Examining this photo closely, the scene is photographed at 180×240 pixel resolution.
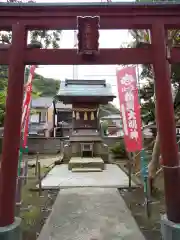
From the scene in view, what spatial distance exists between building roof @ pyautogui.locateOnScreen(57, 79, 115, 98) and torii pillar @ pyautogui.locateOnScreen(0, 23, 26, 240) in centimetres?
964

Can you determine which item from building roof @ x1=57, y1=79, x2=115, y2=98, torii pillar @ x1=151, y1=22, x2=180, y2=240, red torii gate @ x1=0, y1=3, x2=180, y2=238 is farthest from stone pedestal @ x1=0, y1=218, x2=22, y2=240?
building roof @ x1=57, y1=79, x2=115, y2=98

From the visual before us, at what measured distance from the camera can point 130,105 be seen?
5.67 metres

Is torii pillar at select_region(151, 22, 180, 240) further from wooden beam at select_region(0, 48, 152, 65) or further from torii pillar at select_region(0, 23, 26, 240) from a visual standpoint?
torii pillar at select_region(0, 23, 26, 240)

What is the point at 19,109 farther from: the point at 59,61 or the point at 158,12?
the point at 158,12

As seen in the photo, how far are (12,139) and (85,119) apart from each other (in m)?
11.2

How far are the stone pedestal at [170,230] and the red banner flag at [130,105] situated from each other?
202 centimetres

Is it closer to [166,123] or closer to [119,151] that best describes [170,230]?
[166,123]

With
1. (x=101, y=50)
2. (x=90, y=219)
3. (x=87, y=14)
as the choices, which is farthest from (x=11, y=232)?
(x=87, y=14)

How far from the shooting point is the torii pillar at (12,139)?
11.7 ft

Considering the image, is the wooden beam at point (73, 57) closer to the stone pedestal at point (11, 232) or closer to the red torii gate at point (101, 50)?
the red torii gate at point (101, 50)

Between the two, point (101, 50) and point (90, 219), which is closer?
point (101, 50)

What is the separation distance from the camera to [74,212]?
5.38 m

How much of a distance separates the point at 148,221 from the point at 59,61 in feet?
13.5

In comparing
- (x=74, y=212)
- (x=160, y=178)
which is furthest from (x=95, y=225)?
(x=160, y=178)
